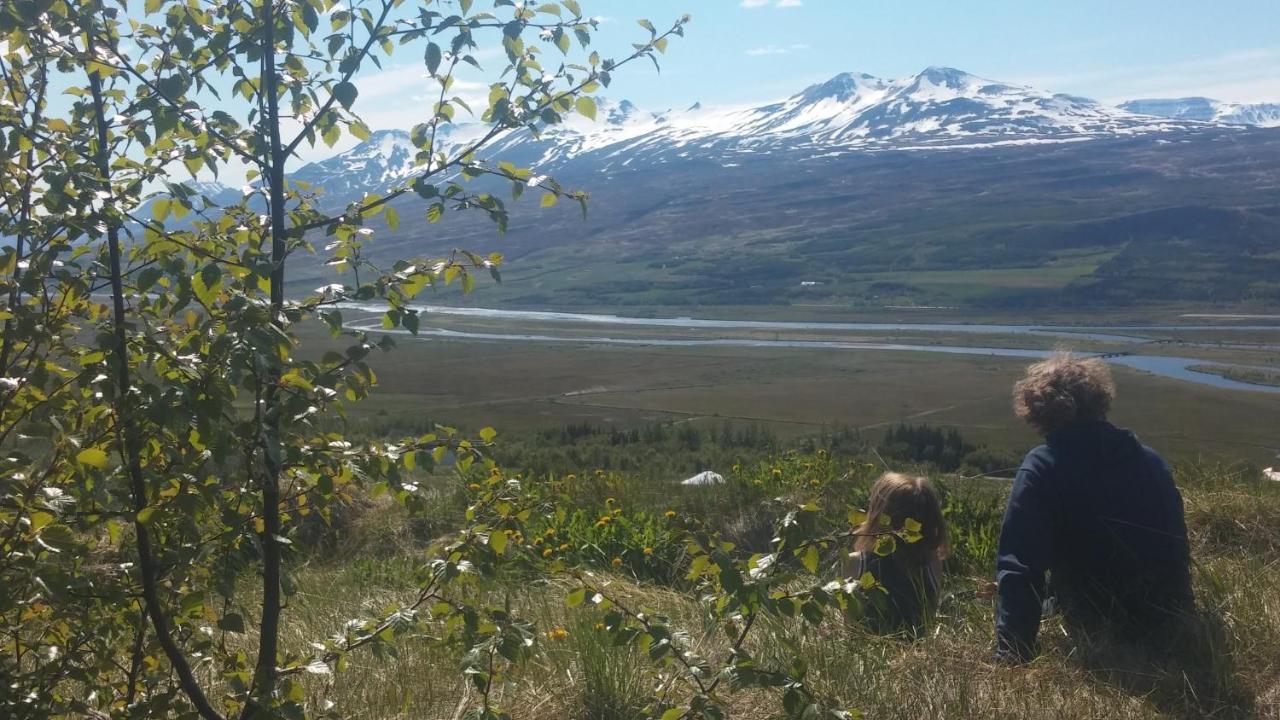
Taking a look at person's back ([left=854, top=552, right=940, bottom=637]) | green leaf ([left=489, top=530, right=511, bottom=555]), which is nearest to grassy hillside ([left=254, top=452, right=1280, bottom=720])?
person's back ([left=854, top=552, right=940, bottom=637])

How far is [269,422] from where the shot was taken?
2359 millimetres

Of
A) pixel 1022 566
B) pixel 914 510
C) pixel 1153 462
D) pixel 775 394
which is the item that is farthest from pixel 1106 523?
pixel 775 394

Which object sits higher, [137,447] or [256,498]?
[137,447]

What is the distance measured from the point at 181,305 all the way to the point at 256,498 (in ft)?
1.76

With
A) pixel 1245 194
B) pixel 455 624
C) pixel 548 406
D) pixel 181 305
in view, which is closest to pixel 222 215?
pixel 181 305

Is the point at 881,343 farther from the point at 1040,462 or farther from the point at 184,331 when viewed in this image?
the point at 184,331

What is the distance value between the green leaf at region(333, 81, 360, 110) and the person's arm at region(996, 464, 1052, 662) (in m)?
2.81

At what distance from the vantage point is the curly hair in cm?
417

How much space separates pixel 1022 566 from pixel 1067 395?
71 centimetres

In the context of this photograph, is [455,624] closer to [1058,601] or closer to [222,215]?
[222,215]

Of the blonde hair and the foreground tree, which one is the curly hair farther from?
the foreground tree

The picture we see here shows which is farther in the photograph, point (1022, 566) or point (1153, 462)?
point (1153, 462)

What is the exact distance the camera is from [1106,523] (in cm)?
409

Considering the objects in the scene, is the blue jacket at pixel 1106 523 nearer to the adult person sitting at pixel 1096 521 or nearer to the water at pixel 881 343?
the adult person sitting at pixel 1096 521
